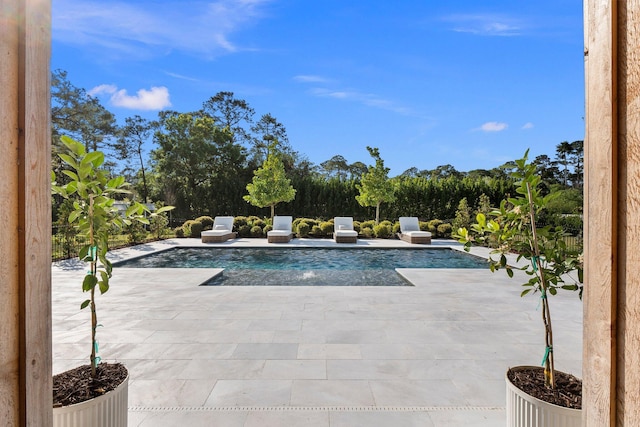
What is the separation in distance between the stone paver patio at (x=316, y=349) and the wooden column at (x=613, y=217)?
1.59 meters

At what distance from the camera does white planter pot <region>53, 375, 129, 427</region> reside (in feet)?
5.72

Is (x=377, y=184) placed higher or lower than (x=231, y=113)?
lower

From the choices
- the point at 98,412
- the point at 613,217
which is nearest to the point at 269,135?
the point at 98,412

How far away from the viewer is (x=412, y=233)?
15758 mm

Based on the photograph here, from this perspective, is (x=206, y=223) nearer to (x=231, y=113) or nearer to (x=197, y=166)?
(x=197, y=166)

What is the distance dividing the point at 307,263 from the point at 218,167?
53.5ft

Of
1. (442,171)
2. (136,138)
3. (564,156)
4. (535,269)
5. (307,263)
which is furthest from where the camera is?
(442,171)

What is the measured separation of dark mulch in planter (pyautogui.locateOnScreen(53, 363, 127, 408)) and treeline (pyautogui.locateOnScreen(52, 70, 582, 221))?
60.9 feet

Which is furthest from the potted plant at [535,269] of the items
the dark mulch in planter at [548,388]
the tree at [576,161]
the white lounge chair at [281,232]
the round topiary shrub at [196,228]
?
the tree at [576,161]

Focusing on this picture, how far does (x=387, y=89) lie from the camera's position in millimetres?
21750

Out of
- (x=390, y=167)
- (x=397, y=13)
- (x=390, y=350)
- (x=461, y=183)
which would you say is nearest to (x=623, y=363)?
(x=390, y=350)

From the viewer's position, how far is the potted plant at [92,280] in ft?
5.91

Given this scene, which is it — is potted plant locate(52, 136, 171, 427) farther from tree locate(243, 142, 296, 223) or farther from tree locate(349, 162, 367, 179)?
tree locate(349, 162, 367, 179)

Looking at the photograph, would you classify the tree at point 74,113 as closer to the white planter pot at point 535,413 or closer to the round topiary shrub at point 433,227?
the round topiary shrub at point 433,227
